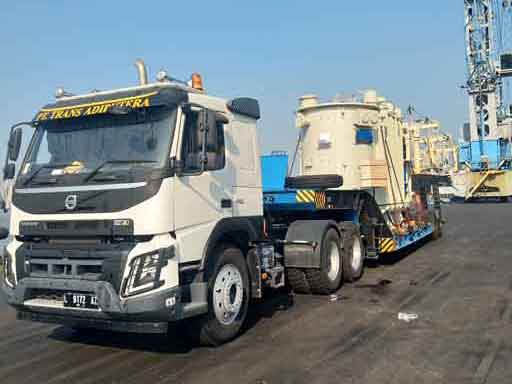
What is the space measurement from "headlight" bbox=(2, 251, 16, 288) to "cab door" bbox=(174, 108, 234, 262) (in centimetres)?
197

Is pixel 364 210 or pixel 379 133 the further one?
pixel 379 133

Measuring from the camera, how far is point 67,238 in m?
5.20

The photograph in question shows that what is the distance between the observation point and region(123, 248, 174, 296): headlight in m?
4.74

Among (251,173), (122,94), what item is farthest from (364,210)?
(122,94)

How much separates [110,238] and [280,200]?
168 inches

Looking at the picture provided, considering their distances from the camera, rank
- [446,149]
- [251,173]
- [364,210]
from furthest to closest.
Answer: [446,149] < [364,210] < [251,173]

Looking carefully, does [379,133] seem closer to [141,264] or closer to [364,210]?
[364,210]

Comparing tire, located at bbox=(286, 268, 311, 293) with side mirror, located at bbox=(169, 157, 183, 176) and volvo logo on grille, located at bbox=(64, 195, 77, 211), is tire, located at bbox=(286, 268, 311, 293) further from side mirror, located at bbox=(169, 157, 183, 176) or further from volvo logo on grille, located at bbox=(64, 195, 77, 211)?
volvo logo on grille, located at bbox=(64, 195, 77, 211)

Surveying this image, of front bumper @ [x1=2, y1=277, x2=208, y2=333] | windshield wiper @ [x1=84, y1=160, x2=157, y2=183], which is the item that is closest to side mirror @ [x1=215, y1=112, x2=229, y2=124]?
windshield wiper @ [x1=84, y1=160, x2=157, y2=183]

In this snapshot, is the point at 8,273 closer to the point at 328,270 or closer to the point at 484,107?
the point at 328,270

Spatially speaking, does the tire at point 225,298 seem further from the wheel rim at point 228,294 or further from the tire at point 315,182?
the tire at point 315,182

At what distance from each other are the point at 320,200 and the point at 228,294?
354cm

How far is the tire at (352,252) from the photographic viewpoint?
915 centimetres

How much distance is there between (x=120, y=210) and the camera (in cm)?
491
